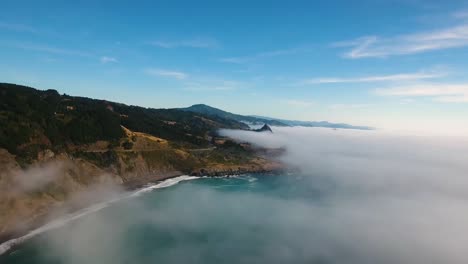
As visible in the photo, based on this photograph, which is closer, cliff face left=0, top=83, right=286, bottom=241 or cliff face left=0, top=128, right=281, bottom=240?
cliff face left=0, top=128, right=281, bottom=240

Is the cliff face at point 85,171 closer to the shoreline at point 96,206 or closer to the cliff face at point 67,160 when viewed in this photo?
the cliff face at point 67,160

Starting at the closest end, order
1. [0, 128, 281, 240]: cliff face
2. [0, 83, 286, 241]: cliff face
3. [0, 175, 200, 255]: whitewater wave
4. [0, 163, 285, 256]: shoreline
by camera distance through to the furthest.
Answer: [0, 175, 200, 255]: whitewater wave
[0, 163, 285, 256]: shoreline
[0, 128, 281, 240]: cliff face
[0, 83, 286, 241]: cliff face

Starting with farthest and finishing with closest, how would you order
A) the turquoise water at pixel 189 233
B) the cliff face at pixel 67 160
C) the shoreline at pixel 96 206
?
the cliff face at pixel 67 160
the shoreline at pixel 96 206
the turquoise water at pixel 189 233

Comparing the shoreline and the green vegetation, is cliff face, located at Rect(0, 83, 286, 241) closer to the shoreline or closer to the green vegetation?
the green vegetation

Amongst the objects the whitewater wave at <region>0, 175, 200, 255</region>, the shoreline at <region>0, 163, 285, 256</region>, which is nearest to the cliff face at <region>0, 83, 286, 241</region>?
the shoreline at <region>0, 163, 285, 256</region>

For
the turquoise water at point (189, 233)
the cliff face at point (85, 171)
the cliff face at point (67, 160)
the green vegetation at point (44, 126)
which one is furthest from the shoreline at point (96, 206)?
the green vegetation at point (44, 126)

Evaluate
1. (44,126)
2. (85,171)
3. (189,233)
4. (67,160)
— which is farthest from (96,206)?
(44,126)
